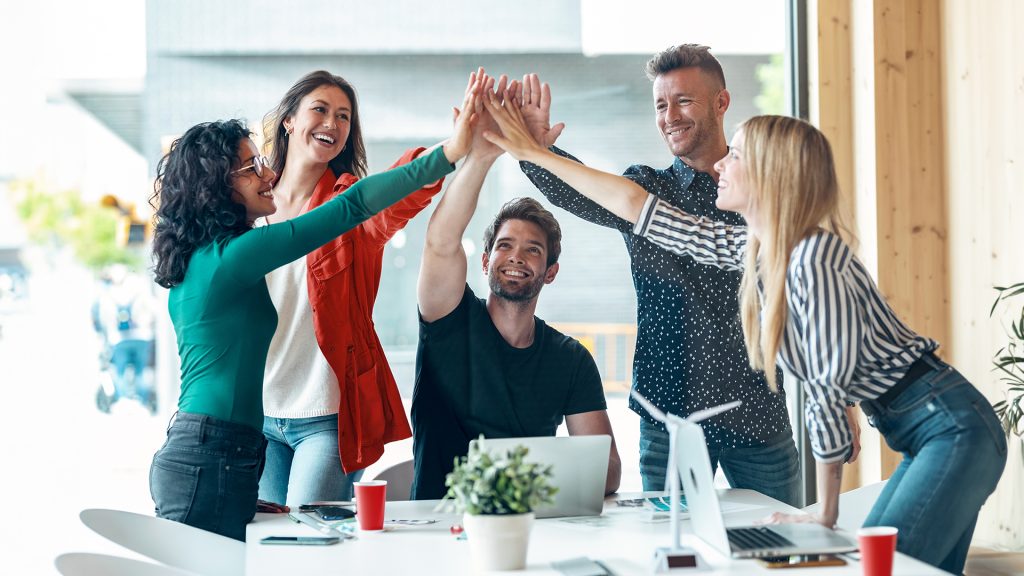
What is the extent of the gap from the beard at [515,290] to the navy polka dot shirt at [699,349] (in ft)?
1.15

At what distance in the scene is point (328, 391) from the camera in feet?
8.61

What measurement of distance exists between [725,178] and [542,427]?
2.84 feet

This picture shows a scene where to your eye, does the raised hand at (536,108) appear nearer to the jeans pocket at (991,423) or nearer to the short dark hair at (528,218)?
the short dark hair at (528,218)

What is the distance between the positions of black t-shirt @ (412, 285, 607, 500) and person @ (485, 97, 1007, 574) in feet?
2.24

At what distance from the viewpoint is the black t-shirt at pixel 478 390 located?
8.29 feet

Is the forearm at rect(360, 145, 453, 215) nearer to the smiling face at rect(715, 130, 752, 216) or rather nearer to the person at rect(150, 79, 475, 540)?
the person at rect(150, 79, 475, 540)

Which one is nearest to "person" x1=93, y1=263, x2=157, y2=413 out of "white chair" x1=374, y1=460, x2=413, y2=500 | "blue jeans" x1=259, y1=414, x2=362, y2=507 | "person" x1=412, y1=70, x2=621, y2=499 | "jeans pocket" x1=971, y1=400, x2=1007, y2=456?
"blue jeans" x1=259, y1=414, x2=362, y2=507

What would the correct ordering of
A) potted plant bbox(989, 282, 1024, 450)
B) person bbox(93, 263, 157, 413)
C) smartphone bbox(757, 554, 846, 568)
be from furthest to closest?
1. person bbox(93, 263, 157, 413)
2. potted plant bbox(989, 282, 1024, 450)
3. smartphone bbox(757, 554, 846, 568)

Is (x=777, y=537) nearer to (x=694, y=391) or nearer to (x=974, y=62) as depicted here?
(x=694, y=391)

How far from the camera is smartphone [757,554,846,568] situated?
163cm

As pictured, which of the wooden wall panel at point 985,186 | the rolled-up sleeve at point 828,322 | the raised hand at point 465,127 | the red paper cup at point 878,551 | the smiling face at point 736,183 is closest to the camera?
the red paper cup at point 878,551

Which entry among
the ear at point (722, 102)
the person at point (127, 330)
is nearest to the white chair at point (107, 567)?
the ear at point (722, 102)

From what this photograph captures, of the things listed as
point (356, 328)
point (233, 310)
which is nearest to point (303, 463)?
point (356, 328)

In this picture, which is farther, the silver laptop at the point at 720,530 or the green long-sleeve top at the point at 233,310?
the green long-sleeve top at the point at 233,310
